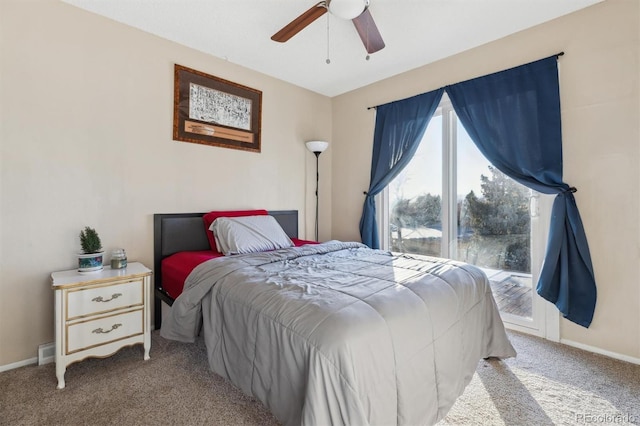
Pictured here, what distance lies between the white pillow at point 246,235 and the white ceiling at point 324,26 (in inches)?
64.4

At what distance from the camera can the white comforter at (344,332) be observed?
3.74 feet

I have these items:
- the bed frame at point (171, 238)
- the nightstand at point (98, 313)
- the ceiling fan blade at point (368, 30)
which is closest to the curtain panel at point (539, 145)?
the ceiling fan blade at point (368, 30)

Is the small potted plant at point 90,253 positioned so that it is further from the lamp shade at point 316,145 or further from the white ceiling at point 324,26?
the lamp shade at point 316,145

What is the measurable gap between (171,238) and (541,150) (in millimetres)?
3236

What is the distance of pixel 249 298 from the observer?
5.19 ft

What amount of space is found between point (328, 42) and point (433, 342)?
102 inches

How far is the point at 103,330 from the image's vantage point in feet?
6.47

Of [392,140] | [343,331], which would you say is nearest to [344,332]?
[343,331]

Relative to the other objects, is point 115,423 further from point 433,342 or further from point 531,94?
point 531,94

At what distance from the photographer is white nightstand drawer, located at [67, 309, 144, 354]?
1.87 meters

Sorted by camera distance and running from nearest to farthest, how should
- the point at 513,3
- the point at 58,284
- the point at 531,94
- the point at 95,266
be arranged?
the point at 58,284, the point at 95,266, the point at 513,3, the point at 531,94

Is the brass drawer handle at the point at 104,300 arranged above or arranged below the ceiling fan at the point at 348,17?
below

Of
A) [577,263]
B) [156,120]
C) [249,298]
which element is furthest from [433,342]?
[156,120]

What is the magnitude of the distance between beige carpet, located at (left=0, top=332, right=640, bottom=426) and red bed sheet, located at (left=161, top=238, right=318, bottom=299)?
0.49 metres
